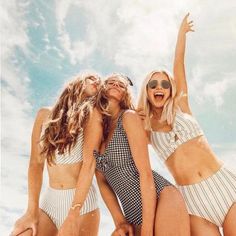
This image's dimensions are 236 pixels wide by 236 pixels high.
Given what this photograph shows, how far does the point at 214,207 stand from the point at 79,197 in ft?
6.87

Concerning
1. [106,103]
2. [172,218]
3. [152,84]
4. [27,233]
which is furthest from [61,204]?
[152,84]

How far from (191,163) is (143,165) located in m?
1.12

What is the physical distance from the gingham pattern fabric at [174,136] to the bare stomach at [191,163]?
3.1 inches

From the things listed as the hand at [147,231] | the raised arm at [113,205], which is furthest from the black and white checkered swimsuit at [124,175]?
the hand at [147,231]

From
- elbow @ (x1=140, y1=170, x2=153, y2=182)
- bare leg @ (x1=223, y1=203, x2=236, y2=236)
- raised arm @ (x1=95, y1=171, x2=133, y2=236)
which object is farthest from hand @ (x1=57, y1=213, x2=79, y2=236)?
bare leg @ (x1=223, y1=203, x2=236, y2=236)

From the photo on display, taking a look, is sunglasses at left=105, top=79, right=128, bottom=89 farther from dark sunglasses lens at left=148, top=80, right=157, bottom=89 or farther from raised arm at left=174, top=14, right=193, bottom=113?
raised arm at left=174, top=14, right=193, bottom=113

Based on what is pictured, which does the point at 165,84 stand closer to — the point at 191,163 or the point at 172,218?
the point at 191,163

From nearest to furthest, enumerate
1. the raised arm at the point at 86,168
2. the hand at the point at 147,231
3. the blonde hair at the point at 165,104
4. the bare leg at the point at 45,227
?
the hand at the point at 147,231 < the raised arm at the point at 86,168 < the bare leg at the point at 45,227 < the blonde hair at the point at 165,104

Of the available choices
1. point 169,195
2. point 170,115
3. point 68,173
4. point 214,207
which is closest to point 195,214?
point 214,207

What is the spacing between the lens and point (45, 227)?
567 centimetres

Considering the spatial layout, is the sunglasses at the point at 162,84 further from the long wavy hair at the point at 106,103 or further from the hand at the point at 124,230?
the hand at the point at 124,230

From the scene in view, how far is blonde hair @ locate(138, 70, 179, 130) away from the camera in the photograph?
6.07 metres

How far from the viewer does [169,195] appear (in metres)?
4.88

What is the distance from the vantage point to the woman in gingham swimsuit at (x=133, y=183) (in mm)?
4723
